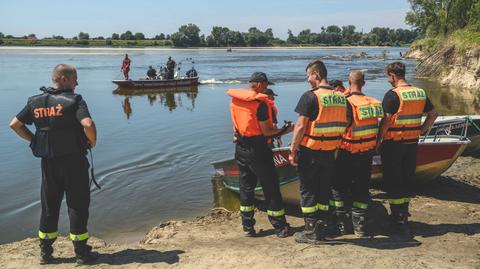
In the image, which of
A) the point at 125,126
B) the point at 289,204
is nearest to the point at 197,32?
the point at 125,126

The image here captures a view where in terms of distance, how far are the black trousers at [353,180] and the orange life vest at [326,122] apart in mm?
588

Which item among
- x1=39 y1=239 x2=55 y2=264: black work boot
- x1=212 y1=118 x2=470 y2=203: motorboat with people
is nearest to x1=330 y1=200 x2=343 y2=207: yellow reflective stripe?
x1=212 y1=118 x2=470 y2=203: motorboat with people

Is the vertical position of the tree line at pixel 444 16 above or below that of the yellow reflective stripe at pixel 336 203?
above

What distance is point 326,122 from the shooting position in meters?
5.14

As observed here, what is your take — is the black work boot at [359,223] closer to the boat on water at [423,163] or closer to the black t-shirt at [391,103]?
the black t-shirt at [391,103]

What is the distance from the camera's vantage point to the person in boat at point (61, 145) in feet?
15.4

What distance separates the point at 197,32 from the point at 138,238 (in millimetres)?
137096

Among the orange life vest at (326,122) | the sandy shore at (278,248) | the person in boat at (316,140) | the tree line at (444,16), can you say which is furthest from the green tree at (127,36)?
the orange life vest at (326,122)

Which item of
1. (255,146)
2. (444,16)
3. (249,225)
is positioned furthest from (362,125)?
(444,16)

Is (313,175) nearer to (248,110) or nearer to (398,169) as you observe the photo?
(248,110)

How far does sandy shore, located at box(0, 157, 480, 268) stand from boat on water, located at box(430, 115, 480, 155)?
2.97 m

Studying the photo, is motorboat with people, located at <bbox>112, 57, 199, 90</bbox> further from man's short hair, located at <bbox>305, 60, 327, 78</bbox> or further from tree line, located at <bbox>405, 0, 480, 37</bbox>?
man's short hair, located at <bbox>305, 60, 327, 78</bbox>

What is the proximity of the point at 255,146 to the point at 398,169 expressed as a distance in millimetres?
1784

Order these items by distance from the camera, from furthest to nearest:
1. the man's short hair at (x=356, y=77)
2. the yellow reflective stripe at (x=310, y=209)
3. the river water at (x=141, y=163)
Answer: the river water at (x=141, y=163) < the man's short hair at (x=356, y=77) < the yellow reflective stripe at (x=310, y=209)
